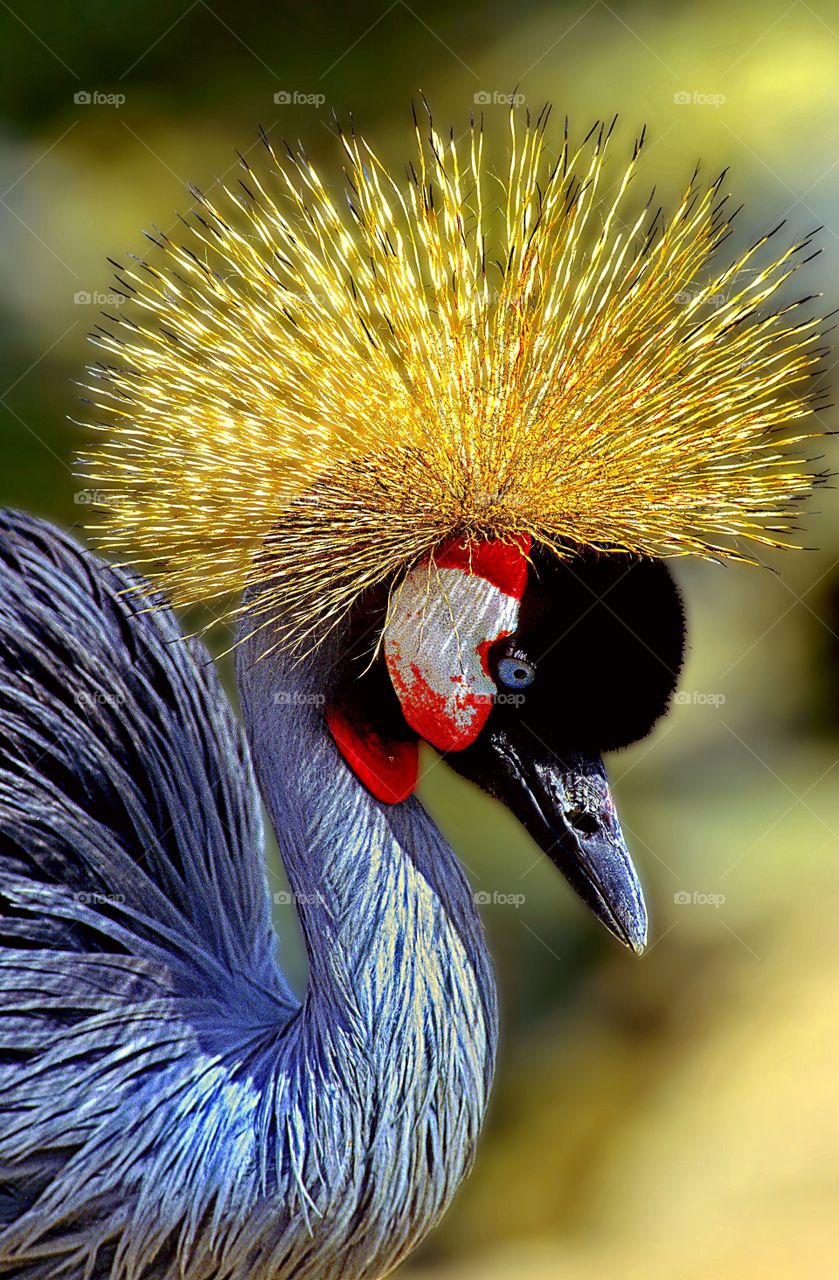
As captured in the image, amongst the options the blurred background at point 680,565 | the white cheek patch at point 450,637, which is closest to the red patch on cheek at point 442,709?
the white cheek patch at point 450,637

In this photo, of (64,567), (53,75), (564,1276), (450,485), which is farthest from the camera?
(53,75)

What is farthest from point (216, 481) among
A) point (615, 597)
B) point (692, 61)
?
point (692, 61)

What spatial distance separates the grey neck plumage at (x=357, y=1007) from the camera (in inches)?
36.3

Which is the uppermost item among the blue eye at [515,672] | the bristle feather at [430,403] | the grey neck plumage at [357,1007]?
the bristle feather at [430,403]

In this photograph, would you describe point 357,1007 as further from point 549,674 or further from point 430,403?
point 430,403

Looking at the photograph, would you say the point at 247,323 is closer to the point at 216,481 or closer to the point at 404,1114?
the point at 216,481

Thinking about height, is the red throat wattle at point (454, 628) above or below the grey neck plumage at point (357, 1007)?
above

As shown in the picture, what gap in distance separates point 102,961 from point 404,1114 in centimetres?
26

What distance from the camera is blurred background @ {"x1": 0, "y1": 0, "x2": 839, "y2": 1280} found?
200 centimetres

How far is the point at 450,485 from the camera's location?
891mm

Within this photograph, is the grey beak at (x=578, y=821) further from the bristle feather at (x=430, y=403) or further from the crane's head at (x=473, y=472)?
the bristle feather at (x=430, y=403)

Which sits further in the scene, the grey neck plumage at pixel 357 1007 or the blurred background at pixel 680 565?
the blurred background at pixel 680 565

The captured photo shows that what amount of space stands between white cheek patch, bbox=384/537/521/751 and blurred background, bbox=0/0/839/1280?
1.12 meters

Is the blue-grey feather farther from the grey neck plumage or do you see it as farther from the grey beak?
the grey beak
